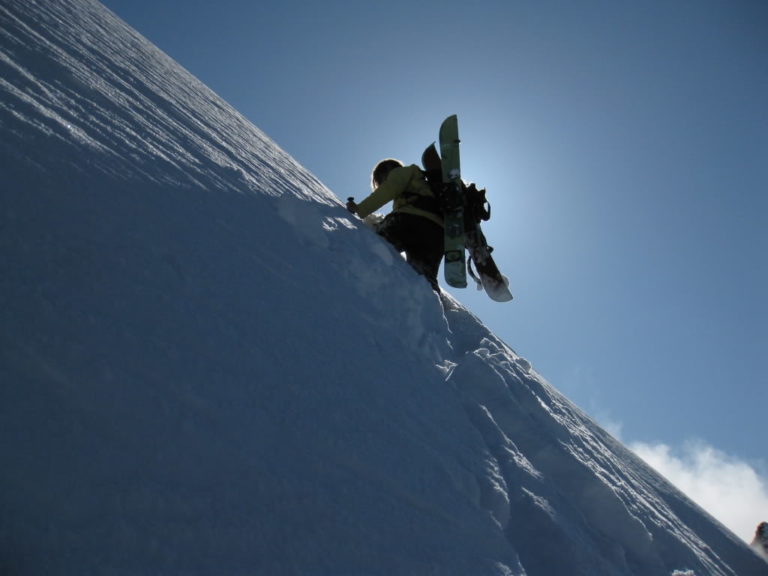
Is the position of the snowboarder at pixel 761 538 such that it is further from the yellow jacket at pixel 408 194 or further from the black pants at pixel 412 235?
the yellow jacket at pixel 408 194

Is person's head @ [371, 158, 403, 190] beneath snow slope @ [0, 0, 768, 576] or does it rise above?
above

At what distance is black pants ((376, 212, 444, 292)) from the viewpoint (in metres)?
3.82

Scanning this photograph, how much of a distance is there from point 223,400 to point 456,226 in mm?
3087

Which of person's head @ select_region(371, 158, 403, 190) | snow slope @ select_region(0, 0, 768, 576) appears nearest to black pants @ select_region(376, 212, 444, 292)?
person's head @ select_region(371, 158, 403, 190)

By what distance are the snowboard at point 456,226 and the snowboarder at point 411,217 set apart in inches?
4.5

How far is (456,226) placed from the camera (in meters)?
3.87

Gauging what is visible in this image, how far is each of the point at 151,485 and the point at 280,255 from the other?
1285 mm

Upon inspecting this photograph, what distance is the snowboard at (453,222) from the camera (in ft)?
12.5

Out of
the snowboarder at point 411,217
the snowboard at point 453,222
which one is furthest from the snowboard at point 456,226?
the snowboarder at point 411,217

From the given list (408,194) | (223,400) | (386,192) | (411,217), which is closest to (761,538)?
(411,217)

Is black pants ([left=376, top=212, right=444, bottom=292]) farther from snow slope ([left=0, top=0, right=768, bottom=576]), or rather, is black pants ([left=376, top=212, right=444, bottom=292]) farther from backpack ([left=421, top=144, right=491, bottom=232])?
snow slope ([left=0, top=0, right=768, bottom=576])

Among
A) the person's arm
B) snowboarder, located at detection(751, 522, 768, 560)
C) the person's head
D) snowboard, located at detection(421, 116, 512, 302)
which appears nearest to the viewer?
snowboarder, located at detection(751, 522, 768, 560)

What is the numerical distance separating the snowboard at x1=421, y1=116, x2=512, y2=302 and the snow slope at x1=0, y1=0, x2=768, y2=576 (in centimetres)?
137

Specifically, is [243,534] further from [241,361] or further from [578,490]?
[578,490]
